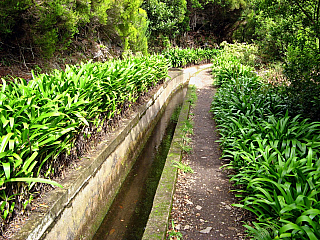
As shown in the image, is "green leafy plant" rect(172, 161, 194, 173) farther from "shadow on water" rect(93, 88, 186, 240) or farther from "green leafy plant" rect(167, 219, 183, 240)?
"green leafy plant" rect(167, 219, 183, 240)

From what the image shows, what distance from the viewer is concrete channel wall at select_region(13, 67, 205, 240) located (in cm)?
229

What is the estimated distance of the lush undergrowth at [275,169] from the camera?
2266 mm

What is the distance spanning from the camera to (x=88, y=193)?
3.20 m

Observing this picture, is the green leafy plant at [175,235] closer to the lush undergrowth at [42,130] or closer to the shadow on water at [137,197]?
the shadow on water at [137,197]

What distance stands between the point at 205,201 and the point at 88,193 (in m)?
1.43

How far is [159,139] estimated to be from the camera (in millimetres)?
6797

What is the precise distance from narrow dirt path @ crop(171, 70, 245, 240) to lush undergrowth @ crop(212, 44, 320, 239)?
18cm

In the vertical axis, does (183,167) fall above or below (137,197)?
above

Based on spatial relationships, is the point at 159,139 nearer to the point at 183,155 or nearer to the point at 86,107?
the point at 183,155

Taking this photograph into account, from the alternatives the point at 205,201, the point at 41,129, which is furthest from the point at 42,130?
the point at 205,201

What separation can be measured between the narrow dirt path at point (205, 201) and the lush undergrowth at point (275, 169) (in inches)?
7.0

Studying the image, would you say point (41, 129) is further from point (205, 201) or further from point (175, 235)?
point (205, 201)

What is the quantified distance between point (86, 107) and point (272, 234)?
2.61 metres

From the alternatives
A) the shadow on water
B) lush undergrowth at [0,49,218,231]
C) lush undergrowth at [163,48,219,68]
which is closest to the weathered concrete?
the shadow on water
